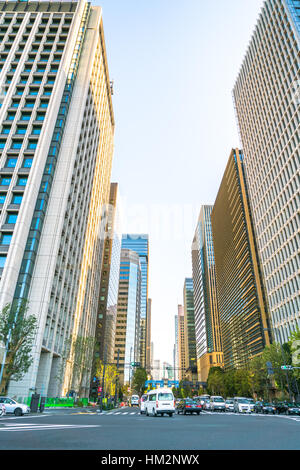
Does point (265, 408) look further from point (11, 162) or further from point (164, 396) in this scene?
point (11, 162)

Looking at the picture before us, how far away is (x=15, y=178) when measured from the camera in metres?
48.1

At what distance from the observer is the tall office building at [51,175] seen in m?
44.6

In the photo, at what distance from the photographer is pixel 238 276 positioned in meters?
120

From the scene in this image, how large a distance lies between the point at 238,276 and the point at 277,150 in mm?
58057

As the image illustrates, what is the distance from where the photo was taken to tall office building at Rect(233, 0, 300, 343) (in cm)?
6688

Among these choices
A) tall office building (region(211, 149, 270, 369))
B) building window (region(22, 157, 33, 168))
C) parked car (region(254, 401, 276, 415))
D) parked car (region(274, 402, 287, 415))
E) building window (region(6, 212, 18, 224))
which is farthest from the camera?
tall office building (region(211, 149, 270, 369))

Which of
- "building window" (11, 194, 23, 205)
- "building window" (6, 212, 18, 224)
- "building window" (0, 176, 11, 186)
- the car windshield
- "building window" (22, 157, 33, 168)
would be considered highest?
"building window" (22, 157, 33, 168)

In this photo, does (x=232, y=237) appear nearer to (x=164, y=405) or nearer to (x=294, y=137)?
(x=294, y=137)

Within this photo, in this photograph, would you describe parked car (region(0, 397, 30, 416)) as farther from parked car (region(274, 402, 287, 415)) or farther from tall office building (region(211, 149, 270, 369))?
tall office building (region(211, 149, 270, 369))

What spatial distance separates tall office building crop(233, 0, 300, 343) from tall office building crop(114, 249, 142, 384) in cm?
8911

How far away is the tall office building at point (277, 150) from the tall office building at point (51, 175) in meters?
42.6

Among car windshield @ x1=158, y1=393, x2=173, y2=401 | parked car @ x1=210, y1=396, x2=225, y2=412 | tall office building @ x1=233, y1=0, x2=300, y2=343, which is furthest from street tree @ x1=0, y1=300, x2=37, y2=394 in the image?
tall office building @ x1=233, y1=0, x2=300, y2=343

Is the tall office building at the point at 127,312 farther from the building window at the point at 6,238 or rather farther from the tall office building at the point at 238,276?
the building window at the point at 6,238
